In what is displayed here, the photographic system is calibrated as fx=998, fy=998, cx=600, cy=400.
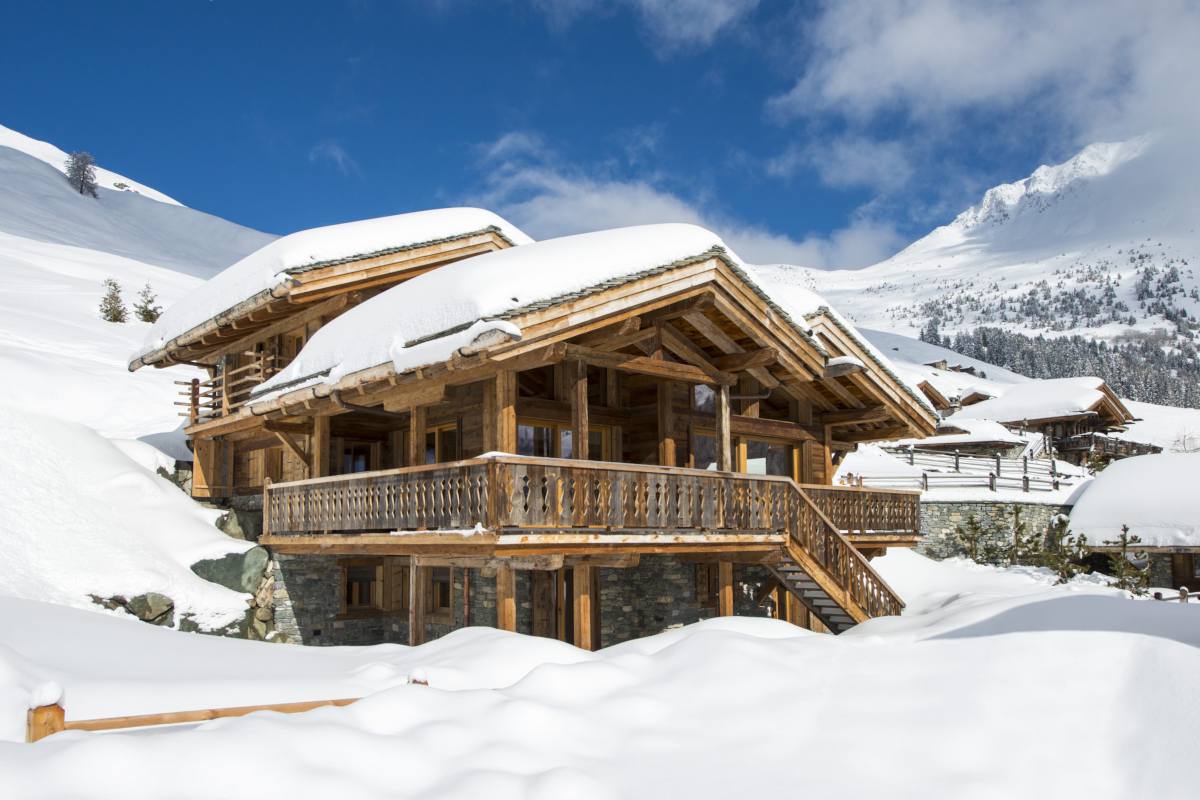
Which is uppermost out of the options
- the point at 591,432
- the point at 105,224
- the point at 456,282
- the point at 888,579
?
the point at 105,224

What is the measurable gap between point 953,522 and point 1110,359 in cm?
12948

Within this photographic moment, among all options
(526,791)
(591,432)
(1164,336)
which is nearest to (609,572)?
(591,432)

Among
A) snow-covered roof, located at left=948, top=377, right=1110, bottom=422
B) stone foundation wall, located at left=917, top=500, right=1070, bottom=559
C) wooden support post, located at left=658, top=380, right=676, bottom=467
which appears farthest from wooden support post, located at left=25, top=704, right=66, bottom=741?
snow-covered roof, located at left=948, top=377, right=1110, bottom=422

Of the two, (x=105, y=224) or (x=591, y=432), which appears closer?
(x=591, y=432)

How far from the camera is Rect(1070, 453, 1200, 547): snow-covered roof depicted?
1202 inches

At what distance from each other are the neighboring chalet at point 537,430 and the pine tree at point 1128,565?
1051cm

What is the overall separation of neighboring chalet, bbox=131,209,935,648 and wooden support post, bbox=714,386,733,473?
1.5 inches

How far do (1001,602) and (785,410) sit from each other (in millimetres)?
10107

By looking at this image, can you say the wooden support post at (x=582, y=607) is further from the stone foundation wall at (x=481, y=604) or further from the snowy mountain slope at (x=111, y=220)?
the snowy mountain slope at (x=111, y=220)

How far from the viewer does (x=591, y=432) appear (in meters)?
17.9

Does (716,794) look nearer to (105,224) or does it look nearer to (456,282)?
(456,282)

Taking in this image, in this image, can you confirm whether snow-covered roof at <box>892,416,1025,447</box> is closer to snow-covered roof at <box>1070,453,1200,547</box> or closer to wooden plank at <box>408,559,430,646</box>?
snow-covered roof at <box>1070,453,1200,547</box>

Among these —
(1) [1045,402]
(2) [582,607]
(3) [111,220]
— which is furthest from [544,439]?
(3) [111,220]

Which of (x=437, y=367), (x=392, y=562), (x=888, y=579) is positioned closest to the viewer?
(x=437, y=367)
